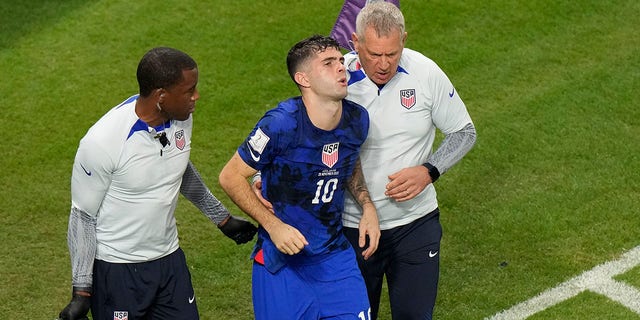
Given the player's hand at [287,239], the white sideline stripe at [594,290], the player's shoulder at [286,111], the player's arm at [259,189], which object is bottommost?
the white sideline stripe at [594,290]

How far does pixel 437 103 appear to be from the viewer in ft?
24.2

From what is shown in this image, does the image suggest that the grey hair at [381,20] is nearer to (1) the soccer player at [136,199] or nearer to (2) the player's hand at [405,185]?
(2) the player's hand at [405,185]

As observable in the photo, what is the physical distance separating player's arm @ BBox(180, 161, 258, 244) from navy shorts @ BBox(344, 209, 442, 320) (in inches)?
24.2

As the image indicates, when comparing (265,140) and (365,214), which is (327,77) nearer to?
(265,140)

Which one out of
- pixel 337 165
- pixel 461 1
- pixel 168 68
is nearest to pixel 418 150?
pixel 337 165

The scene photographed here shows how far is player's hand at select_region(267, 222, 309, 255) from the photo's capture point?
6531 mm

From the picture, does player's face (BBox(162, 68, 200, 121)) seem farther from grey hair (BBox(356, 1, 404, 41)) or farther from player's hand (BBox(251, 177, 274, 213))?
grey hair (BBox(356, 1, 404, 41))

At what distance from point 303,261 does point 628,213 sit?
377 cm

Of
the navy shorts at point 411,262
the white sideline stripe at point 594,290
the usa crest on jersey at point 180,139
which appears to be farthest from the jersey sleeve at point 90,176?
the white sideline stripe at point 594,290

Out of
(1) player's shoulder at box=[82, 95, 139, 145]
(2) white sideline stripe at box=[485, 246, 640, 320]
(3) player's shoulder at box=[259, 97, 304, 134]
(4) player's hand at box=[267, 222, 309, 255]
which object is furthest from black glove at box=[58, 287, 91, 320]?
(2) white sideline stripe at box=[485, 246, 640, 320]

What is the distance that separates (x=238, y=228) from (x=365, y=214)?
0.85 m

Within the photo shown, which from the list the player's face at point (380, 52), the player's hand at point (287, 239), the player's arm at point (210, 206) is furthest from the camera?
the player's arm at point (210, 206)

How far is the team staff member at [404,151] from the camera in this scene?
716 centimetres

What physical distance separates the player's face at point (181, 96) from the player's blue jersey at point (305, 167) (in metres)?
0.38
